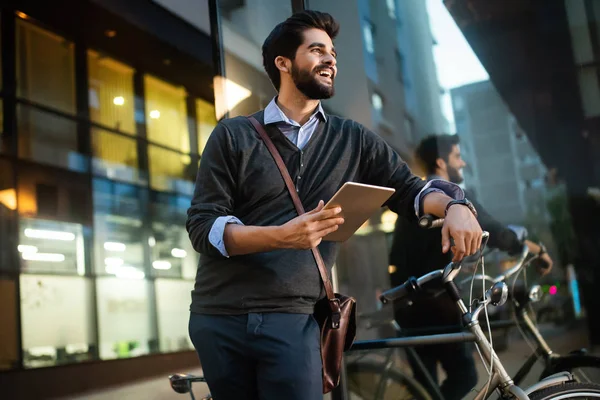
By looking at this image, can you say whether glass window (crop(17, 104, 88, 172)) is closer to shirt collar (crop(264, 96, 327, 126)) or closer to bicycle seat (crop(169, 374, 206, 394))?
bicycle seat (crop(169, 374, 206, 394))

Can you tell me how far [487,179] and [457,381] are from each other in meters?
1.08

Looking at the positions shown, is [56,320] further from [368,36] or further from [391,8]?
[391,8]

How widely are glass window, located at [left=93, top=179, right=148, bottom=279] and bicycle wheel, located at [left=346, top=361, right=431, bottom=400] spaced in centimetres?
490

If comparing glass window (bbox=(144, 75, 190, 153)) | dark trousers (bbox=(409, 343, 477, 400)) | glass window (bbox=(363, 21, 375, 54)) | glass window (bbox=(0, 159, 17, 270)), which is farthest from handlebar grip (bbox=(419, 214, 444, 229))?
glass window (bbox=(144, 75, 190, 153))

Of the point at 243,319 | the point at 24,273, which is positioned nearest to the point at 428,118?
the point at 243,319

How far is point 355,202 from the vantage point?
1.67m

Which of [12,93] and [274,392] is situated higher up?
[12,93]

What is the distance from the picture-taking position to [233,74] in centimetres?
375

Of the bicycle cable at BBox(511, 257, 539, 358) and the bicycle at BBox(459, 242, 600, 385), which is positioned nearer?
the bicycle at BBox(459, 242, 600, 385)

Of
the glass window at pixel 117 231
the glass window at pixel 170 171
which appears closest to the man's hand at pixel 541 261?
the glass window at pixel 117 231

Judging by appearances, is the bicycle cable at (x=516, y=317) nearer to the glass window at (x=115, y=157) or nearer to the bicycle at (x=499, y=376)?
the bicycle at (x=499, y=376)

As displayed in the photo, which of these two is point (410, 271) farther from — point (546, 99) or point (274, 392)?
point (274, 392)

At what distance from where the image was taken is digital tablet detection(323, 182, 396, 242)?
1.58 metres

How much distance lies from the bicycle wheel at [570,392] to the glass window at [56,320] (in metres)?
5.97
